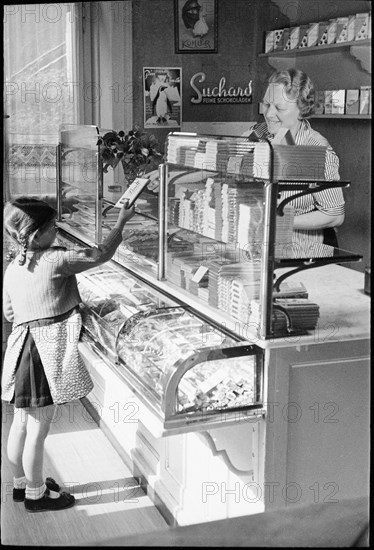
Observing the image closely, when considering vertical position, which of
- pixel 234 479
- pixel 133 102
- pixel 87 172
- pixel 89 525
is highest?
pixel 133 102

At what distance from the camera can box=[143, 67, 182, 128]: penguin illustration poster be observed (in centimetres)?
510

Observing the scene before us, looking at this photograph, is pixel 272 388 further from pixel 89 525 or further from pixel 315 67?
pixel 315 67

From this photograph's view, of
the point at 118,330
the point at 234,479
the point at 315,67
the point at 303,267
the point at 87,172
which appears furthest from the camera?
the point at 315,67

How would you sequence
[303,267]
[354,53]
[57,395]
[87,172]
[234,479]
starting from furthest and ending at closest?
1. [354,53]
2. [87,172]
3. [57,395]
4. [234,479]
5. [303,267]

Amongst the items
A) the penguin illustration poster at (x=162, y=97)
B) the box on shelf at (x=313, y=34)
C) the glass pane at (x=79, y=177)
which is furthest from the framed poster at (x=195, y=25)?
the glass pane at (x=79, y=177)

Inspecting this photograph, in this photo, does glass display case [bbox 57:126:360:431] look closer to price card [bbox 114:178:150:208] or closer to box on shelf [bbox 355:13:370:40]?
price card [bbox 114:178:150:208]

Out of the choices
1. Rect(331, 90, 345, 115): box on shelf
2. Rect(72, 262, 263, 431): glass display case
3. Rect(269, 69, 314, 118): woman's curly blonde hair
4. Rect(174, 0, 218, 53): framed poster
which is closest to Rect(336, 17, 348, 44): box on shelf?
Rect(331, 90, 345, 115): box on shelf

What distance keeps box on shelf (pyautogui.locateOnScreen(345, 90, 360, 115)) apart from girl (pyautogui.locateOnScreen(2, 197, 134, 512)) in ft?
5.86

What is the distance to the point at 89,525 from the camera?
9.21ft

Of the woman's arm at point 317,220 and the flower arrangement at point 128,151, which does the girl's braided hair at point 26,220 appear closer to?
the flower arrangement at point 128,151

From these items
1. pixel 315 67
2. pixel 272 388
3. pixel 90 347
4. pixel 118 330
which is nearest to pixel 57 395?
pixel 90 347

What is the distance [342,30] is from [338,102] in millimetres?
372

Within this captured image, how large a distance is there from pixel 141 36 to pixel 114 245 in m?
2.70

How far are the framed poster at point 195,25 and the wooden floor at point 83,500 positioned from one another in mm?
2781
